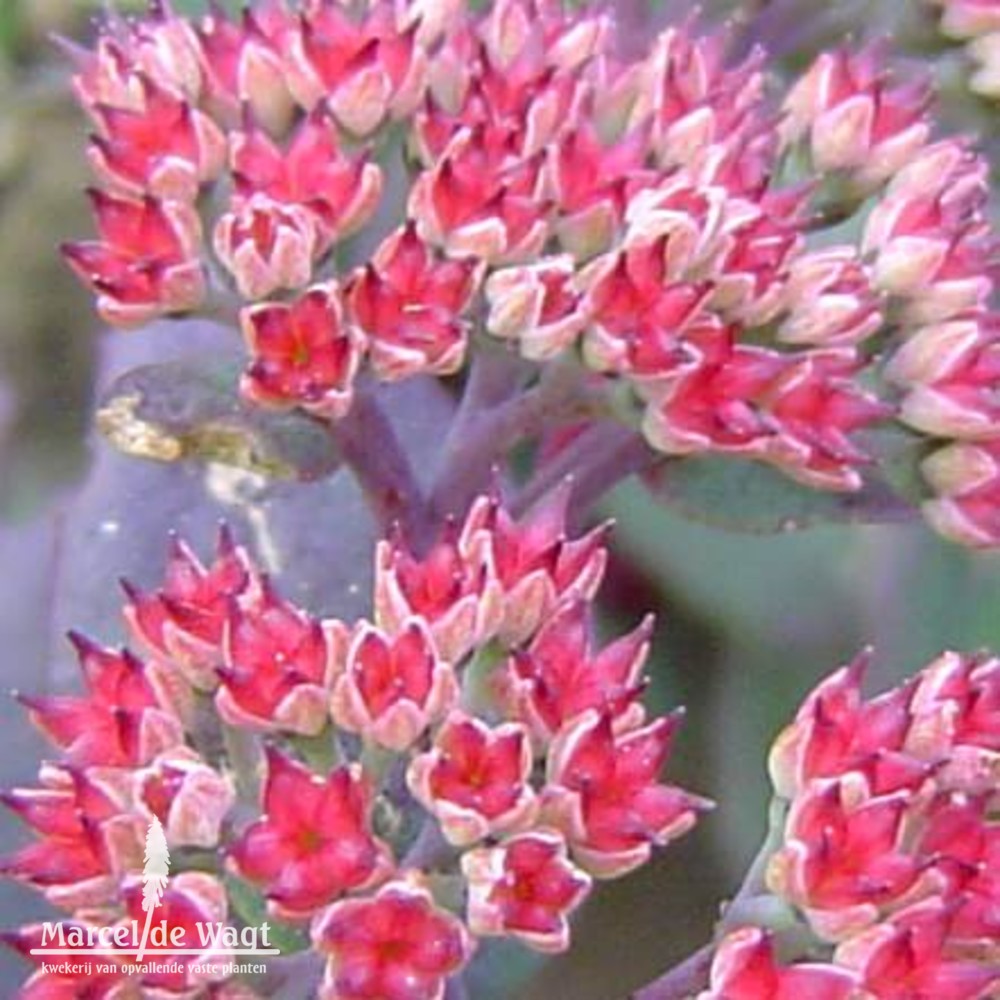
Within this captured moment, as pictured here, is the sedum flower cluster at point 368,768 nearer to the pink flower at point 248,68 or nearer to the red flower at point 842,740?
the red flower at point 842,740

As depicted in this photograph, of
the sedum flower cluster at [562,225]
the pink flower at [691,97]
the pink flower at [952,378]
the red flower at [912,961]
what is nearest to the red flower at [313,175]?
the sedum flower cluster at [562,225]

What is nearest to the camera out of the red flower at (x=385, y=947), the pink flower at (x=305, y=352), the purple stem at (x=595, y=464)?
the red flower at (x=385, y=947)

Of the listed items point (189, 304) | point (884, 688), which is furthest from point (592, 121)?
point (884, 688)

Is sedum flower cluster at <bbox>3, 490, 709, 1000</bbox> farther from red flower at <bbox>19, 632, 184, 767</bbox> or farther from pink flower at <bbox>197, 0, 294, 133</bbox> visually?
pink flower at <bbox>197, 0, 294, 133</bbox>

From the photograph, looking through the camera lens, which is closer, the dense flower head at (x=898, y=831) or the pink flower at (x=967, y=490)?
the dense flower head at (x=898, y=831)

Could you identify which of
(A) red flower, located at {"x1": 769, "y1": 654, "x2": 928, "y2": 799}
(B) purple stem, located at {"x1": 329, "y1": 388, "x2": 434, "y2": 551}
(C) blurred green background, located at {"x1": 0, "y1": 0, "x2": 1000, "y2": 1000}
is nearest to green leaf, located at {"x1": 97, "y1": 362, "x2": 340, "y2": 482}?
(B) purple stem, located at {"x1": 329, "y1": 388, "x2": 434, "y2": 551}
